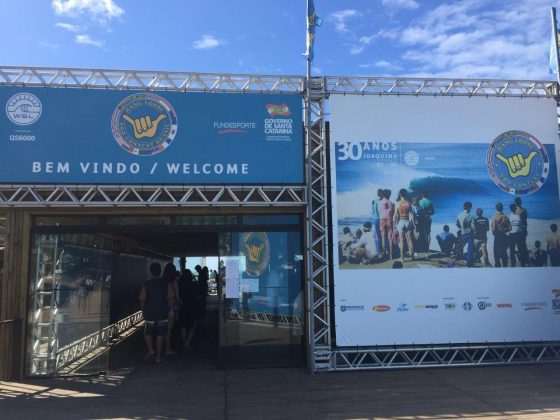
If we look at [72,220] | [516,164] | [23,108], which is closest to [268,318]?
[72,220]

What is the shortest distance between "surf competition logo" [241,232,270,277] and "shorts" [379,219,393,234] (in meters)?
1.97

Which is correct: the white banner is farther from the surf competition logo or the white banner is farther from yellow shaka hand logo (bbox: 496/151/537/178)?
the surf competition logo

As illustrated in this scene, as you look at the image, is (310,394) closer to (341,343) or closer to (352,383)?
(352,383)

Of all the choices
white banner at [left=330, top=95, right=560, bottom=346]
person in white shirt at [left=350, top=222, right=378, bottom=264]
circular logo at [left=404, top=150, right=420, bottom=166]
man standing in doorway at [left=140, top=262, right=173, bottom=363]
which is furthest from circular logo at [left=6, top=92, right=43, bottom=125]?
circular logo at [left=404, top=150, right=420, bottom=166]

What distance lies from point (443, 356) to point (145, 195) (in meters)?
5.71

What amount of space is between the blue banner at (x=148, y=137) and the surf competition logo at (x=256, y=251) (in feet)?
3.30

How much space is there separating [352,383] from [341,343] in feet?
2.69

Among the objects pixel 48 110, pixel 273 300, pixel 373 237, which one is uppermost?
pixel 48 110

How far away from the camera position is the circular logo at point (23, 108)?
779cm

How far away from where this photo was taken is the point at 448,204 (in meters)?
8.44

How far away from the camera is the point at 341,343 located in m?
7.95

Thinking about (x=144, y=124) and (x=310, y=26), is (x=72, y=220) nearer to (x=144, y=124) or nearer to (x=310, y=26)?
(x=144, y=124)

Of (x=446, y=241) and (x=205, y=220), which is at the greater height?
(x=205, y=220)

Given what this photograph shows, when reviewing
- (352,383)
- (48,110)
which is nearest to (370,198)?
(352,383)
